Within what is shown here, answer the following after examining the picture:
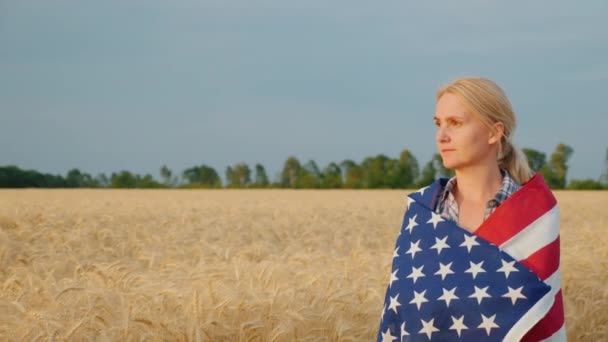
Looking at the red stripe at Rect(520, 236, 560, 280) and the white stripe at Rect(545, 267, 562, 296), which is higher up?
the red stripe at Rect(520, 236, 560, 280)

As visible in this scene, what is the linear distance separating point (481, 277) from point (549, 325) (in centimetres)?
47

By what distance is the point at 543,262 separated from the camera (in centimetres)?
296

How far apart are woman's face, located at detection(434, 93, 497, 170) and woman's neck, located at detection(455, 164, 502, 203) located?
36mm

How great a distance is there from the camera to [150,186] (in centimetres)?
4234

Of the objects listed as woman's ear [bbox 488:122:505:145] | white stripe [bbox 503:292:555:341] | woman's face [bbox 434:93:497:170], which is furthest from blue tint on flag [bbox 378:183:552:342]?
woman's ear [bbox 488:122:505:145]

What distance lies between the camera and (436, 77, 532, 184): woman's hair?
292 cm

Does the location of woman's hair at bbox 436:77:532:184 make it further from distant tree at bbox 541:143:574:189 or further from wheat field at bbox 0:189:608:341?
distant tree at bbox 541:143:574:189

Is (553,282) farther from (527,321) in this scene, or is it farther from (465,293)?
(465,293)

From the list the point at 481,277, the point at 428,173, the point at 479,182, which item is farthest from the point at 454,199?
the point at 428,173

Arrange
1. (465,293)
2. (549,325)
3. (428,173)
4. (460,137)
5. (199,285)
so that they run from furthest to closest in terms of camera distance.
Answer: (428,173) → (199,285) → (549,325) → (460,137) → (465,293)

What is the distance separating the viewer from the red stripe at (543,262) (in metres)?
2.95

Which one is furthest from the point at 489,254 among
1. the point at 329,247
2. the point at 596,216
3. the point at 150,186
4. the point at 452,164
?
the point at 150,186

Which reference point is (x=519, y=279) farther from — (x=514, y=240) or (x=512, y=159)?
(x=512, y=159)

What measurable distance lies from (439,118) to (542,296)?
2.85 feet
